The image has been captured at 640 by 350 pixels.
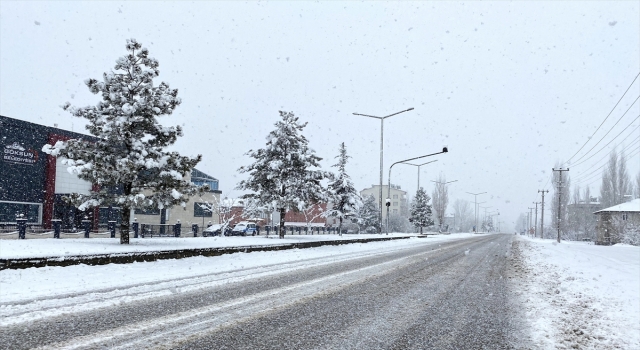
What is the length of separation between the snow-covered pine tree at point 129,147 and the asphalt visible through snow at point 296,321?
345 inches

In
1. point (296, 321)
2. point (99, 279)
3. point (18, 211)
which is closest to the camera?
point (296, 321)

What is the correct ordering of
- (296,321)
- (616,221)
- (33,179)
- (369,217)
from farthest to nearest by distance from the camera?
(369,217), (616,221), (33,179), (296,321)

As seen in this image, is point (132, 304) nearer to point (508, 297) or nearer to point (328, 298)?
point (328, 298)

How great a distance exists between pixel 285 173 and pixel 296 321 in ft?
70.0

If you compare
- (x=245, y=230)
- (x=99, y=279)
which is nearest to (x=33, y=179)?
(x=245, y=230)

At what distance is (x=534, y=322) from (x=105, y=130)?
14.7m

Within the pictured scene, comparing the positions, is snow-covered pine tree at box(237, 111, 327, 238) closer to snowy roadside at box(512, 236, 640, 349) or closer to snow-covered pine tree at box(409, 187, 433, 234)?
snowy roadside at box(512, 236, 640, 349)

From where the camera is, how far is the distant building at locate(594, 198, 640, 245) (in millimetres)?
57406

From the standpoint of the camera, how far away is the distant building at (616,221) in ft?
188

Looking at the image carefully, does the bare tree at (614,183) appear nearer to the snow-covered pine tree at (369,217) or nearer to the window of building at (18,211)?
the snow-covered pine tree at (369,217)

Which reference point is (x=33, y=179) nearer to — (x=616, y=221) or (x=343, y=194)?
(x=343, y=194)

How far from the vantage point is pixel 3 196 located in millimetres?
35500

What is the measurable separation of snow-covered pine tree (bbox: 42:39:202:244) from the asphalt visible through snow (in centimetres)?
875

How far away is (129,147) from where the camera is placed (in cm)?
1620
